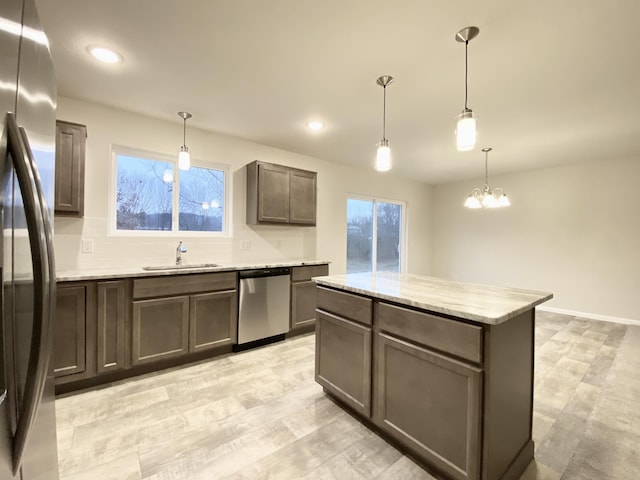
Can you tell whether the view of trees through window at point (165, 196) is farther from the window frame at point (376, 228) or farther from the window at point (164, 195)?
the window frame at point (376, 228)

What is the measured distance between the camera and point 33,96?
0.84 meters

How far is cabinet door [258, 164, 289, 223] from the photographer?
11.7 feet

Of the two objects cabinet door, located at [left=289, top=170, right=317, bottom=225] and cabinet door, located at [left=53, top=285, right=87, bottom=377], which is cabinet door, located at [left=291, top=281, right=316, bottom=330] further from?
cabinet door, located at [left=53, top=285, right=87, bottom=377]

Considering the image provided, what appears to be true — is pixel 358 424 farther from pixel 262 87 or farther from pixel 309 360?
pixel 262 87

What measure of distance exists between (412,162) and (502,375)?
12.6ft

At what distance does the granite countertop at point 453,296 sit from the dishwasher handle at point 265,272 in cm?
113

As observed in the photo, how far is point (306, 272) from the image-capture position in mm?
3676

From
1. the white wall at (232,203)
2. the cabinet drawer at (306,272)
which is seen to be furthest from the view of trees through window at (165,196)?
the cabinet drawer at (306,272)

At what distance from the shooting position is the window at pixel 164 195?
3041 mm

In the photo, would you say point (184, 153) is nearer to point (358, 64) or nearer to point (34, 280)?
point (358, 64)

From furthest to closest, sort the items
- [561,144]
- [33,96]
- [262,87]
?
1. [561,144]
2. [262,87]
3. [33,96]

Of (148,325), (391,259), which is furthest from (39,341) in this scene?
(391,259)

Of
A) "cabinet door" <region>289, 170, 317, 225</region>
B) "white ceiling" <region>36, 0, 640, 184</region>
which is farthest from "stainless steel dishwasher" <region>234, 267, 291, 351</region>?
"white ceiling" <region>36, 0, 640, 184</region>

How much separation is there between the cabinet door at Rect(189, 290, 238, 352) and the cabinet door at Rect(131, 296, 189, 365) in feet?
0.21
